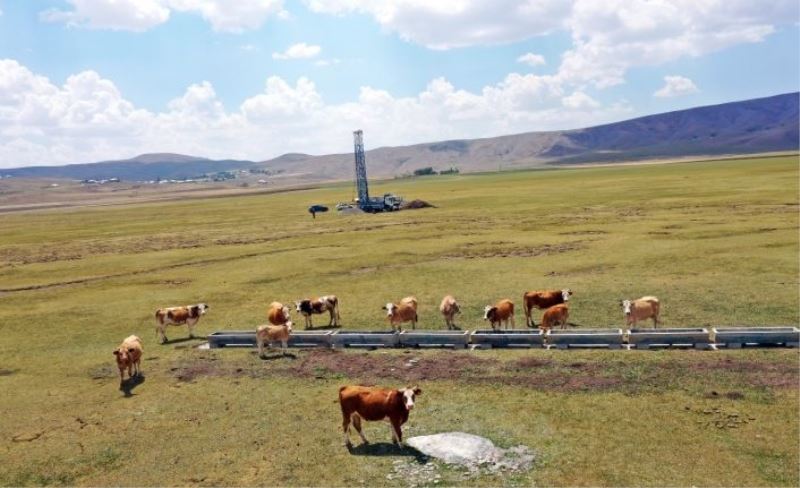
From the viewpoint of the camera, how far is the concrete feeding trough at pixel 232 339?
2459cm

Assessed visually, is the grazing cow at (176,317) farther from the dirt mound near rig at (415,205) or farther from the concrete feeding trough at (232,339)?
the dirt mound near rig at (415,205)

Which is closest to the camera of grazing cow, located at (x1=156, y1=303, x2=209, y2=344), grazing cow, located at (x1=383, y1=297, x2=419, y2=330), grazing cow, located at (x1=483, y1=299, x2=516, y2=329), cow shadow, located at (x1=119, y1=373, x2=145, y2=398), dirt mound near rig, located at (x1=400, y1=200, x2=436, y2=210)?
cow shadow, located at (x1=119, y1=373, x2=145, y2=398)

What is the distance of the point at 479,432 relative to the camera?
50.9 ft

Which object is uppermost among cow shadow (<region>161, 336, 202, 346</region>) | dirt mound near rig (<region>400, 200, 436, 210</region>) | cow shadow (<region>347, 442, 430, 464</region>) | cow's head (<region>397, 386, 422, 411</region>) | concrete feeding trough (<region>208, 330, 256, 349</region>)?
dirt mound near rig (<region>400, 200, 436, 210</region>)

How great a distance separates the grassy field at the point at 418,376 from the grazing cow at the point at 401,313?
137cm

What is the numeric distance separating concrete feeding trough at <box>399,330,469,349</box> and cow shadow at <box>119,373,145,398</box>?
925 cm

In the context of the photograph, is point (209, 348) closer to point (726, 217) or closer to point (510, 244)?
point (510, 244)

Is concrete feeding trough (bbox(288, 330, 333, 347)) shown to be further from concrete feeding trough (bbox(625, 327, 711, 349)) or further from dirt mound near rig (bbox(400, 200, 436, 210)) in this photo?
dirt mound near rig (bbox(400, 200, 436, 210))

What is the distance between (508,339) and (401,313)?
4714 millimetres

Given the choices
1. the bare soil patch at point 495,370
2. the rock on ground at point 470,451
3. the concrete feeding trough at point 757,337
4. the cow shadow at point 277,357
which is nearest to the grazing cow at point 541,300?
the bare soil patch at point 495,370

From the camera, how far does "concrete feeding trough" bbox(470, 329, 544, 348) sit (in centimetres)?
2236

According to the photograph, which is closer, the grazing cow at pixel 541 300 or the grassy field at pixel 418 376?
the grassy field at pixel 418 376

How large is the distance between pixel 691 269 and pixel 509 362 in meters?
17.5

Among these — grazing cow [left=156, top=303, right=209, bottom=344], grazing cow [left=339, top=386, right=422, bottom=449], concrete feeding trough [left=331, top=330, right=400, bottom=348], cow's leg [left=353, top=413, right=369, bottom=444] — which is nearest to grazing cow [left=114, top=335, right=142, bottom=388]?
grazing cow [left=156, top=303, right=209, bottom=344]
